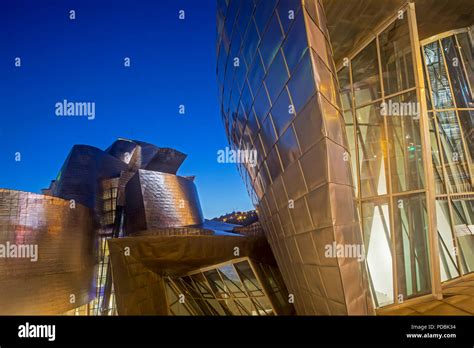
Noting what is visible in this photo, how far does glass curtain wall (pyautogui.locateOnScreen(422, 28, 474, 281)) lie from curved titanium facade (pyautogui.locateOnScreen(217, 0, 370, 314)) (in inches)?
125

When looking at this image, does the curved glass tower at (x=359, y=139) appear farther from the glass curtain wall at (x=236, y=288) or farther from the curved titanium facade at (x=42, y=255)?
the curved titanium facade at (x=42, y=255)

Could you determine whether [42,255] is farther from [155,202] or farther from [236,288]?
[236,288]

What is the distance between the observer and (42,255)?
648 inches

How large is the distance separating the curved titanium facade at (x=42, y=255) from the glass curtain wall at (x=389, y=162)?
16237 millimetres

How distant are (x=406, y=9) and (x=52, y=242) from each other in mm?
18917

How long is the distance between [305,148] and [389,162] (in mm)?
2438

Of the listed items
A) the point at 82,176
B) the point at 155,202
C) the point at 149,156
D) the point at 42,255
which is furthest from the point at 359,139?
the point at 149,156

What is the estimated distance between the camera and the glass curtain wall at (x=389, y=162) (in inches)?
212

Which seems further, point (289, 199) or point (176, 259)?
point (176, 259)

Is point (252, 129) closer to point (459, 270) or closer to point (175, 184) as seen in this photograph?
point (459, 270)

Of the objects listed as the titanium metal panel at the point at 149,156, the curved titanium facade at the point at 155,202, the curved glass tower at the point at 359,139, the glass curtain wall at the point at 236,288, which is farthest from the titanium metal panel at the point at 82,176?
the curved glass tower at the point at 359,139

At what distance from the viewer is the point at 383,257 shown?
5555mm
